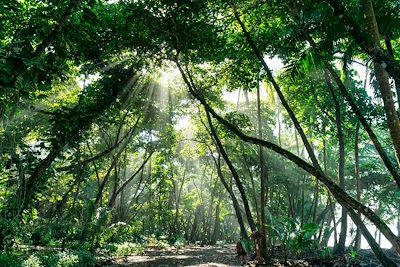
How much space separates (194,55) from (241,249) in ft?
28.7

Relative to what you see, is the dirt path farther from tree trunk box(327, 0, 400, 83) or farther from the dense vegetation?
tree trunk box(327, 0, 400, 83)

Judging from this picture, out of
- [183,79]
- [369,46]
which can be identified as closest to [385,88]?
[369,46]

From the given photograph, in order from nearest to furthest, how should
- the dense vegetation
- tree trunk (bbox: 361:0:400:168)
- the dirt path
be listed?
the dense vegetation → tree trunk (bbox: 361:0:400:168) → the dirt path

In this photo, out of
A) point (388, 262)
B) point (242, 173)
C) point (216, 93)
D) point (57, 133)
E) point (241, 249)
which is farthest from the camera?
point (242, 173)

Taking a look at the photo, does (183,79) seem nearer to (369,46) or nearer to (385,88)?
(385,88)

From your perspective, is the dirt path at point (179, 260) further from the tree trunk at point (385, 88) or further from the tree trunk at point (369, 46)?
the tree trunk at point (369, 46)

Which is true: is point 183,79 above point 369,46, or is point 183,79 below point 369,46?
above

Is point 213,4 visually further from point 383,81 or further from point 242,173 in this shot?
point 242,173

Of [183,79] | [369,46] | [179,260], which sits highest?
[183,79]

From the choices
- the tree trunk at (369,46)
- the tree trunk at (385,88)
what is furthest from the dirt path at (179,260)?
the tree trunk at (369,46)

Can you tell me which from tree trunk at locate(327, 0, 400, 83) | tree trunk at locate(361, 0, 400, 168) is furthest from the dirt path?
tree trunk at locate(327, 0, 400, 83)

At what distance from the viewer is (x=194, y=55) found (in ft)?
38.6

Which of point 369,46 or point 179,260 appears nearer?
point 369,46

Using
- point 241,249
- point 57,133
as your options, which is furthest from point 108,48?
point 241,249
